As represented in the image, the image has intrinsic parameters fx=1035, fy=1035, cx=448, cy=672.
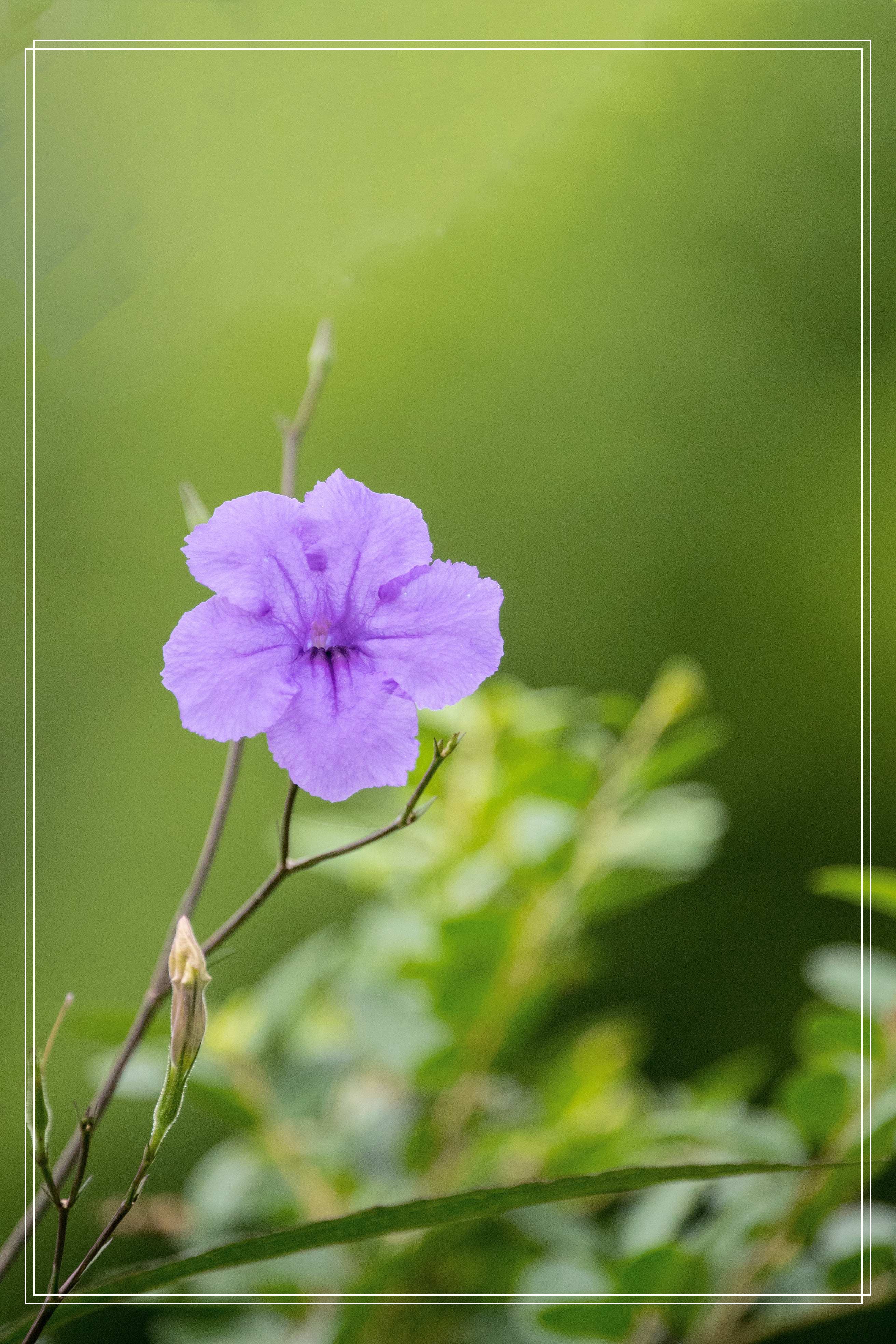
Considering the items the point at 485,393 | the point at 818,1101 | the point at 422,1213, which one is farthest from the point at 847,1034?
the point at 485,393

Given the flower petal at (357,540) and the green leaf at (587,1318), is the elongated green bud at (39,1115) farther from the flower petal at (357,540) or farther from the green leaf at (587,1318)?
the green leaf at (587,1318)

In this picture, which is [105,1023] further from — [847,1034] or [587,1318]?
[847,1034]

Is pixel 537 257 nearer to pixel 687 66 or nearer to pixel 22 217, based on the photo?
pixel 687 66

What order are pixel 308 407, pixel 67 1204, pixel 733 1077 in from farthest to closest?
pixel 733 1077 → pixel 308 407 → pixel 67 1204

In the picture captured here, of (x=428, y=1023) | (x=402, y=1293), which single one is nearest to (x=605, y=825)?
(x=428, y=1023)

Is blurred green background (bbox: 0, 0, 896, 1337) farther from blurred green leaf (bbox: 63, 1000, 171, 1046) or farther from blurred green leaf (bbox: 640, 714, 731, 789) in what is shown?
blurred green leaf (bbox: 640, 714, 731, 789)

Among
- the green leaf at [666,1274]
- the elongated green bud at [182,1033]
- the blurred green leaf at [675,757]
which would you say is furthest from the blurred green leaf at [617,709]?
the elongated green bud at [182,1033]
